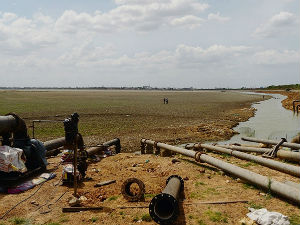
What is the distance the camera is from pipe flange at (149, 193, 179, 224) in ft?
19.4

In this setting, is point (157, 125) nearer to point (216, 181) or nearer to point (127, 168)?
point (127, 168)

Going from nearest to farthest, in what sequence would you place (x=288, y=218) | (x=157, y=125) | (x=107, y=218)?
(x=288, y=218)
(x=107, y=218)
(x=157, y=125)

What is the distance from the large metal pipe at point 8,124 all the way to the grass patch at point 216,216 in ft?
23.5

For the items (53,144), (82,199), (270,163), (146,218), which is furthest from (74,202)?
(270,163)

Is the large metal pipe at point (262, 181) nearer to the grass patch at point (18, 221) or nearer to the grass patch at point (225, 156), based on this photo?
the grass patch at point (225, 156)

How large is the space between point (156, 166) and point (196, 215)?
4280 mm

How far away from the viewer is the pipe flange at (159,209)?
5902 mm

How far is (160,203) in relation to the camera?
6.45 m

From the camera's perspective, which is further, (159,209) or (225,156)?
(225,156)

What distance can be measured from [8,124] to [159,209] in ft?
20.2

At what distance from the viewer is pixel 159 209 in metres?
6.38

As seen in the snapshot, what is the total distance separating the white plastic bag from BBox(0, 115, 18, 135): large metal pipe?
673 millimetres

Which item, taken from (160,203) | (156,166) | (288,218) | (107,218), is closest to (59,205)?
(107,218)

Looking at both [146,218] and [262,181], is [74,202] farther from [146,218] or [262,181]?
[262,181]
